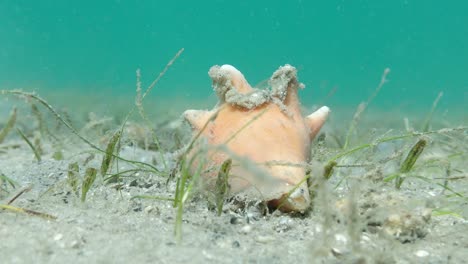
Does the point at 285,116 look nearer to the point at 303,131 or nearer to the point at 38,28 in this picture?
the point at 303,131

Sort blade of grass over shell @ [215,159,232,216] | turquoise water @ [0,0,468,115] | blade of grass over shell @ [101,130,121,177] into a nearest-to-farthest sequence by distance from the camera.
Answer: blade of grass over shell @ [215,159,232,216] < blade of grass over shell @ [101,130,121,177] < turquoise water @ [0,0,468,115]

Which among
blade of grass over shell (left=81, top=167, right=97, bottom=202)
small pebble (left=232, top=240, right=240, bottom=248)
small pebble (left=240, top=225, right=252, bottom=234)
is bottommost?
small pebble (left=232, top=240, right=240, bottom=248)

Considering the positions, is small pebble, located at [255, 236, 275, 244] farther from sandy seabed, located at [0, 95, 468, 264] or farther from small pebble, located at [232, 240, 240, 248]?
small pebble, located at [232, 240, 240, 248]

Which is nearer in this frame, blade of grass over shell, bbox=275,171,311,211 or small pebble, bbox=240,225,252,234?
small pebble, bbox=240,225,252,234

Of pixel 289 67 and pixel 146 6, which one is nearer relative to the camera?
pixel 289 67

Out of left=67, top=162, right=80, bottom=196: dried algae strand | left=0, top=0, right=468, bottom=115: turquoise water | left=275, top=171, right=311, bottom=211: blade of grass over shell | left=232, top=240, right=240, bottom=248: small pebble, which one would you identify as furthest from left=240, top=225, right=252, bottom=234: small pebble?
left=0, top=0, right=468, bottom=115: turquoise water

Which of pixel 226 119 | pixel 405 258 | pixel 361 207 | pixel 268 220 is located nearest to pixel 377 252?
pixel 405 258

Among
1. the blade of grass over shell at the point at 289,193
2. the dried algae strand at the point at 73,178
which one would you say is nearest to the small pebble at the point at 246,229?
the blade of grass over shell at the point at 289,193
